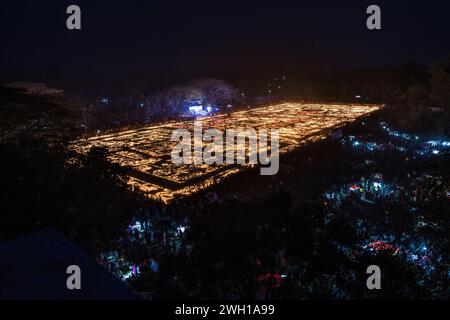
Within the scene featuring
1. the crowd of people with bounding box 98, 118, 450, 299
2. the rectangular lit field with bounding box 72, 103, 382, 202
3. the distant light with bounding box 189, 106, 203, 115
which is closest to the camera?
the crowd of people with bounding box 98, 118, 450, 299

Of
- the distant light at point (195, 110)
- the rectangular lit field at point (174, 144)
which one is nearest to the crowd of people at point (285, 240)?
the rectangular lit field at point (174, 144)

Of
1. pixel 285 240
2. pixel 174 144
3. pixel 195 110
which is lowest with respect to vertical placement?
pixel 285 240

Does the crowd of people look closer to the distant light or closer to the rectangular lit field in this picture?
the rectangular lit field

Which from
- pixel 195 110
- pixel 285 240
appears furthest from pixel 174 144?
pixel 285 240

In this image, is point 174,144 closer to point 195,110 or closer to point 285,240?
point 195,110

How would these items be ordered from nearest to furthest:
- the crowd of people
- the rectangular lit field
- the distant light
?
1. the crowd of people
2. the rectangular lit field
3. the distant light

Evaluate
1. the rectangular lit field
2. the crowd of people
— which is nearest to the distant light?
the rectangular lit field

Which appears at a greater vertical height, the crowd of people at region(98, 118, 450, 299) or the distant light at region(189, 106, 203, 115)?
the distant light at region(189, 106, 203, 115)

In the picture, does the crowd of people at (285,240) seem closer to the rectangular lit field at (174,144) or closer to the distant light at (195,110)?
the rectangular lit field at (174,144)

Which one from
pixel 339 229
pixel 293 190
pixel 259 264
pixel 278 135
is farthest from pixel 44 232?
pixel 278 135
